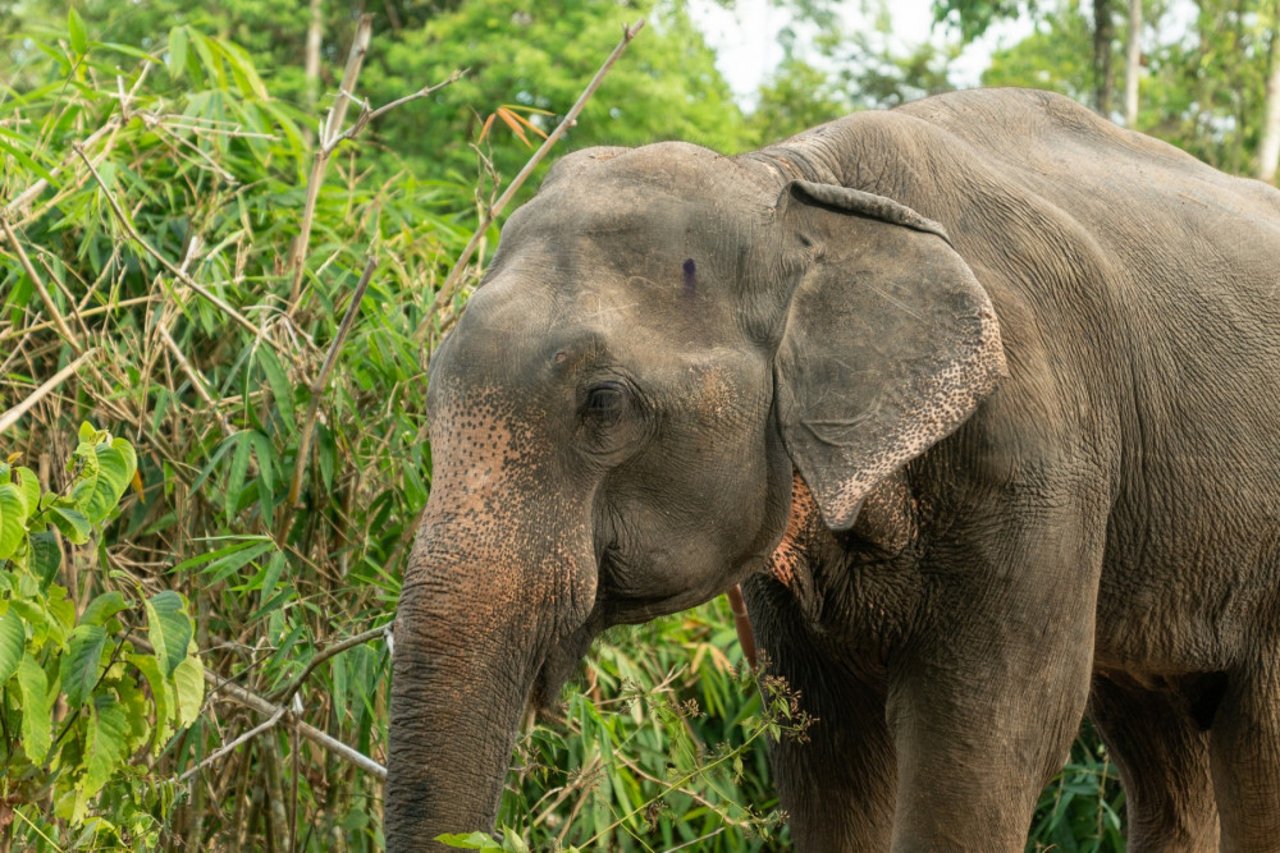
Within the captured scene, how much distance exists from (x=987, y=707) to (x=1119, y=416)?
55 centimetres

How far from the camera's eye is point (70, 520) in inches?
111

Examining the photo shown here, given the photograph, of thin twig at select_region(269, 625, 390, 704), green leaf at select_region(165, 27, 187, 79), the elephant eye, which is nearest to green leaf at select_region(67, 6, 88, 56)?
green leaf at select_region(165, 27, 187, 79)

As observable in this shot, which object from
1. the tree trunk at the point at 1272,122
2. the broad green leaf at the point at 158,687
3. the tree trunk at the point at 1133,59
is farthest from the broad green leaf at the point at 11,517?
the tree trunk at the point at 1272,122

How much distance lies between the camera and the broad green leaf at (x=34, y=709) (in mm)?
2779

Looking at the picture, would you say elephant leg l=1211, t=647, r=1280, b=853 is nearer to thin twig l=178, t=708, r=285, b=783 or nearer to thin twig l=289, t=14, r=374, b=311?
thin twig l=178, t=708, r=285, b=783

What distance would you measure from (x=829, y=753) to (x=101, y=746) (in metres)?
1.26

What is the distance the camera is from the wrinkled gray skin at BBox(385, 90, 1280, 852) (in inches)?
96.3

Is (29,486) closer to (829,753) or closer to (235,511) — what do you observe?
(235,511)

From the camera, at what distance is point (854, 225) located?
8.83ft

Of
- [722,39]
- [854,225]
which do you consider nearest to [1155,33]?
[722,39]

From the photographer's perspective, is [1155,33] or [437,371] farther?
[1155,33]

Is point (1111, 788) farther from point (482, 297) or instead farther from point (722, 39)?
point (722, 39)

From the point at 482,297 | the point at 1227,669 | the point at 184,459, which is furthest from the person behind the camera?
the point at 184,459

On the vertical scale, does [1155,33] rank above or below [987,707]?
below
